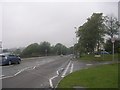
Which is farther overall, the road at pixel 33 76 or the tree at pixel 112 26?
the tree at pixel 112 26

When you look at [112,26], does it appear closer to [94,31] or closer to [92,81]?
[94,31]

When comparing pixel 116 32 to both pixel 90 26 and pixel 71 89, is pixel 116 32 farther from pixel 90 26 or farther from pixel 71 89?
pixel 71 89

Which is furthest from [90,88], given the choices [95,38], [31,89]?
[95,38]

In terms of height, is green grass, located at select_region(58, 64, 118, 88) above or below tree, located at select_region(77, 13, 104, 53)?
below

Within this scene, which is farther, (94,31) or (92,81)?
(94,31)

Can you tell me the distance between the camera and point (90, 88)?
12.3 metres

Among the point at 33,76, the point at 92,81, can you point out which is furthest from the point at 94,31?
the point at 92,81

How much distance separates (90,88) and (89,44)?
183 ft

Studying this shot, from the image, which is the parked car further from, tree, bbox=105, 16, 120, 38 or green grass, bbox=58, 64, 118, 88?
tree, bbox=105, 16, 120, 38

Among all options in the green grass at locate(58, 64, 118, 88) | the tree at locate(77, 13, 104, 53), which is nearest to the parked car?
the green grass at locate(58, 64, 118, 88)

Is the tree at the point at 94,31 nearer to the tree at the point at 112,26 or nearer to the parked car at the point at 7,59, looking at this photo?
the tree at the point at 112,26

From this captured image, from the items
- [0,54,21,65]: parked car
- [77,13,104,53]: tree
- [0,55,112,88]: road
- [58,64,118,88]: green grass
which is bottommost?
[0,55,112,88]: road

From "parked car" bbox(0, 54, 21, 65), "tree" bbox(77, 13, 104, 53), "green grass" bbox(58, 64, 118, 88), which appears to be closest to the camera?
"green grass" bbox(58, 64, 118, 88)

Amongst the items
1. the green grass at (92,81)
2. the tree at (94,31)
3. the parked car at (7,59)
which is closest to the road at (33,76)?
the green grass at (92,81)
